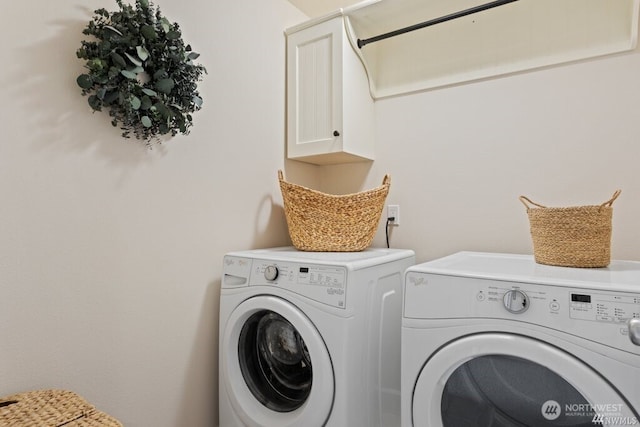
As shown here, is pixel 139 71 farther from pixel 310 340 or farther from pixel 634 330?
pixel 634 330

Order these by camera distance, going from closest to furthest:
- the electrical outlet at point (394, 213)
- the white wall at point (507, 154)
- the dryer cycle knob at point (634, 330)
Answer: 1. the dryer cycle knob at point (634, 330)
2. the white wall at point (507, 154)
3. the electrical outlet at point (394, 213)

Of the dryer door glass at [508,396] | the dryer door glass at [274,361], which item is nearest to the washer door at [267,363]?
the dryer door glass at [274,361]

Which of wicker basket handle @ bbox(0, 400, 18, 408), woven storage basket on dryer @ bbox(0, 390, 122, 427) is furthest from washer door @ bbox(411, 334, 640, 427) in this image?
wicker basket handle @ bbox(0, 400, 18, 408)

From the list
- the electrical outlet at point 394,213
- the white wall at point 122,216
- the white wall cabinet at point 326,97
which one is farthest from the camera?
the electrical outlet at point 394,213

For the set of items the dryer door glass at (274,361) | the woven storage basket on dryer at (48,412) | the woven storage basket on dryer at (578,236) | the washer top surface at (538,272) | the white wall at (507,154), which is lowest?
the dryer door glass at (274,361)

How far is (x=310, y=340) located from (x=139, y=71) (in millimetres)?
1089

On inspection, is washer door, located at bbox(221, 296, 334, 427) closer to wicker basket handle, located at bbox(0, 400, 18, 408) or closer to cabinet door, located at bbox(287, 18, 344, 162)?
wicker basket handle, located at bbox(0, 400, 18, 408)

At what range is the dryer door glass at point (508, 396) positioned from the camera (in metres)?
0.95

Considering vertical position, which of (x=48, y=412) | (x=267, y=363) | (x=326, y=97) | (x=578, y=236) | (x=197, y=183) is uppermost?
(x=326, y=97)

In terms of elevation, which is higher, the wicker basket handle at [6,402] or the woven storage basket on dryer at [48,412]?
the wicker basket handle at [6,402]

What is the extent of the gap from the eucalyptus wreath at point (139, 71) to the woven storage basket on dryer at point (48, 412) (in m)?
0.85

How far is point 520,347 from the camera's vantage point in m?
0.94

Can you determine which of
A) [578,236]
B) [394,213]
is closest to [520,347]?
[578,236]

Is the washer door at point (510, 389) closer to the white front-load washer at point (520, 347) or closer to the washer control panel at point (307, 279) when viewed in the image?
the white front-load washer at point (520, 347)
